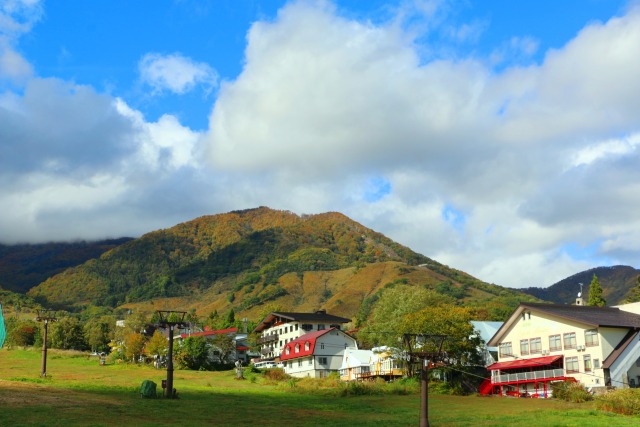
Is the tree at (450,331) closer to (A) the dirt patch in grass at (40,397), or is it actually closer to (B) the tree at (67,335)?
(A) the dirt patch in grass at (40,397)

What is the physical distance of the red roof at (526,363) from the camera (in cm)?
7337

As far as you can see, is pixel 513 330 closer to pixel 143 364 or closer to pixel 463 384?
pixel 463 384

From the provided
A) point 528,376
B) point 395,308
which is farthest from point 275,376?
point 528,376

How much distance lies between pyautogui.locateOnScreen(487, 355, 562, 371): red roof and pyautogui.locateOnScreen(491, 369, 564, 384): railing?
1.12 meters

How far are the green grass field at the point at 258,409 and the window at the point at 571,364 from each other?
8.71 meters

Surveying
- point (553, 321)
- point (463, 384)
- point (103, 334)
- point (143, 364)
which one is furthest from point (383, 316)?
point (103, 334)

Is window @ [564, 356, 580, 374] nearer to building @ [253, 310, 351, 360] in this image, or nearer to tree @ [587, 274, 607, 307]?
tree @ [587, 274, 607, 307]

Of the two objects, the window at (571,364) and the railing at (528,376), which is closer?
the railing at (528,376)

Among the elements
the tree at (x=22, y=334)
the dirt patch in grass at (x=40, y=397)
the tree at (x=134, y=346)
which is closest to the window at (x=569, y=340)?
the dirt patch in grass at (x=40, y=397)

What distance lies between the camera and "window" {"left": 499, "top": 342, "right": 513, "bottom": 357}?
81.0 metres

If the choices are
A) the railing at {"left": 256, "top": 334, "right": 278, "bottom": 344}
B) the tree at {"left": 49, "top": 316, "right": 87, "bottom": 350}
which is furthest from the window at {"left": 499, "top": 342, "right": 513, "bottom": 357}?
the tree at {"left": 49, "top": 316, "right": 87, "bottom": 350}

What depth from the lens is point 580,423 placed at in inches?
1710

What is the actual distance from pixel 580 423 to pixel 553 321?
110ft

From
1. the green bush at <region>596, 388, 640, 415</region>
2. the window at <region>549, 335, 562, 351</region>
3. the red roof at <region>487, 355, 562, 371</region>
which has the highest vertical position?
the window at <region>549, 335, 562, 351</region>
